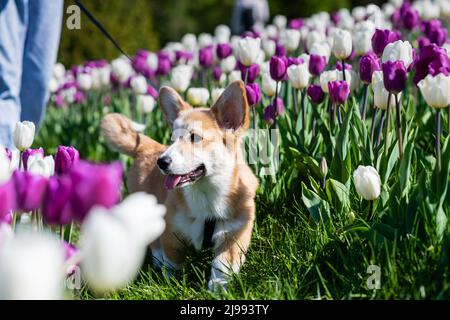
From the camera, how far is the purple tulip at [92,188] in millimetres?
1448

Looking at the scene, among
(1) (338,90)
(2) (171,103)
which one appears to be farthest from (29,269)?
(1) (338,90)

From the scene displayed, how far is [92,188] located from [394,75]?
1721mm

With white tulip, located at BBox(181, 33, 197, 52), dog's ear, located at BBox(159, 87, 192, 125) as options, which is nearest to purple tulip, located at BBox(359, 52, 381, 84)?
dog's ear, located at BBox(159, 87, 192, 125)

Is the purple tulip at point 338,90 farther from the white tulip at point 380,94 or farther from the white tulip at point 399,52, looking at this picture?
the white tulip at point 399,52

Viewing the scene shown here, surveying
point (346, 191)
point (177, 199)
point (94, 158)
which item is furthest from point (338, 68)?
point (94, 158)

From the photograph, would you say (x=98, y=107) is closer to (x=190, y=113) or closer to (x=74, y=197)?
(x=190, y=113)

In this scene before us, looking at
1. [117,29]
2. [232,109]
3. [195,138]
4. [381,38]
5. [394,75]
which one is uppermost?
[117,29]

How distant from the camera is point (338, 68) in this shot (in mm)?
3918

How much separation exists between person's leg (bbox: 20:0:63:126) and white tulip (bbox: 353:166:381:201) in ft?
9.59

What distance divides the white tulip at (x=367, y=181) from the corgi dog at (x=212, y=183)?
0.68 m

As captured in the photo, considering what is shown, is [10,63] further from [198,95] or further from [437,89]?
[437,89]

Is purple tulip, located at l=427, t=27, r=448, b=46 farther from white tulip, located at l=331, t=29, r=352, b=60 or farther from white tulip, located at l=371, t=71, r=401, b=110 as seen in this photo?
white tulip, located at l=371, t=71, r=401, b=110

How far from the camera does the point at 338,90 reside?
3.40 metres

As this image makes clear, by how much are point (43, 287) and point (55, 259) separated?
57mm
